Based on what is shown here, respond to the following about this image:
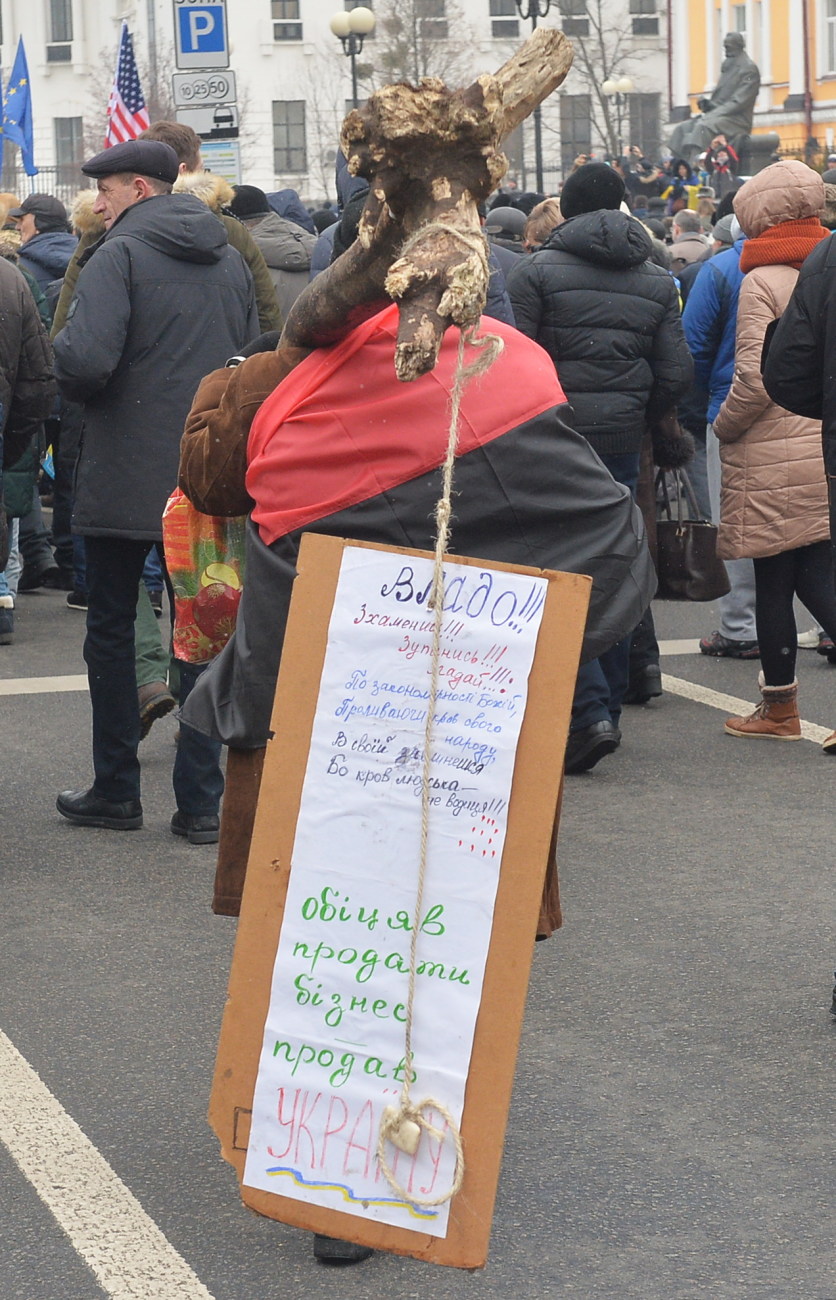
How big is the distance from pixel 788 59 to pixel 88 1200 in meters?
52.6

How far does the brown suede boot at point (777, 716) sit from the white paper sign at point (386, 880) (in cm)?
415

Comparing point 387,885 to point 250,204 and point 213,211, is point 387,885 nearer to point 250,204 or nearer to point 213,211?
point 213,211

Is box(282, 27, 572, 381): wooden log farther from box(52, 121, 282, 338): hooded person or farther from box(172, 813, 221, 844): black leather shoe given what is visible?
box(52, 121, 282, 338): hooded person

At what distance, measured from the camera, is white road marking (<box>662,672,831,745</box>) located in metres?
6.93

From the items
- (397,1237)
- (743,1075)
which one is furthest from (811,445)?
(397,1237)

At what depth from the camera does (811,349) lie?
426cm

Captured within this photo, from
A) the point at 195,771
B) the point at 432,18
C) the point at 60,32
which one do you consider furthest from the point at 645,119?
the point at 195,771

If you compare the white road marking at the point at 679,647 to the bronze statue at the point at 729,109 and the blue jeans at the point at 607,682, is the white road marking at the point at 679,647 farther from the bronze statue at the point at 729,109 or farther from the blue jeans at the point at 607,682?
the bronze statue at the point at 729,109

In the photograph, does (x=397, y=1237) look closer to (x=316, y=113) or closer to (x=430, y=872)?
(x=430, y=872)

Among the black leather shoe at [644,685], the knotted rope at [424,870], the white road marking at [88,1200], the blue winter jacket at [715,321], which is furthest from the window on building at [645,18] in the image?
the knotted rope at [424,870]

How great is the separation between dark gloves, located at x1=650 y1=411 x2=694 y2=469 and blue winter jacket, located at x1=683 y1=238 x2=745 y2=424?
725 millimetres

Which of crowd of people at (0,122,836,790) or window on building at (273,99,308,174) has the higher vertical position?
window on building at (273,99,308,174)

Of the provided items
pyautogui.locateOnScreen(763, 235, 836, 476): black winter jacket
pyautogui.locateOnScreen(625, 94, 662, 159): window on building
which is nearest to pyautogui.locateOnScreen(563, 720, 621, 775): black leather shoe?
pyautogui.locateOnScreen(763, 235, 836, 476): black winter jacket

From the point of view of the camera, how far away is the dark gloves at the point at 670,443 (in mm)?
6949
